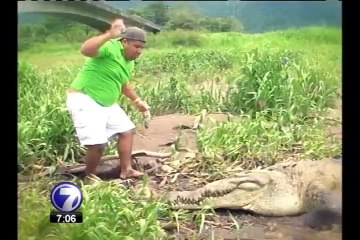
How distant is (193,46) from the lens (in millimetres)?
2994

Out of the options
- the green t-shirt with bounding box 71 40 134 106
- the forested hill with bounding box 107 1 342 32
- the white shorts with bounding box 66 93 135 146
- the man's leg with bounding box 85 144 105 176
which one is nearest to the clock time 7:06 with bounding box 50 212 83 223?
the man's leg with bounding box 85 144 105 176

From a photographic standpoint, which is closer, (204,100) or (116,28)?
(116,28)

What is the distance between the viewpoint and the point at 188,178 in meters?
2.99

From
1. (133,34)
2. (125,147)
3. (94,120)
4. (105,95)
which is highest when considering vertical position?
(133,34)

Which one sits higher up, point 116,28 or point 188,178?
point 116,28

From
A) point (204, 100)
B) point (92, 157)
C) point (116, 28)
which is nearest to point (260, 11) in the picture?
point (204, 100)

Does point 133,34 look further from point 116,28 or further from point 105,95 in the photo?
point 105,95

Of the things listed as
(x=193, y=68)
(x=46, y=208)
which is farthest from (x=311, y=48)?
(x=46, y=208)

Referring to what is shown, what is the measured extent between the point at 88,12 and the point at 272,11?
731 mm

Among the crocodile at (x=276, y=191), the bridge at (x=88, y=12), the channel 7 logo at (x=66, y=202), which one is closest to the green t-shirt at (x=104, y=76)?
the bridge at (x=88, y=12)

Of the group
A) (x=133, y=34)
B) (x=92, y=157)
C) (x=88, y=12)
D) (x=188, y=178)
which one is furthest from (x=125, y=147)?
(x=88, y=12)

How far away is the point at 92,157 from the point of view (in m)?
2.99

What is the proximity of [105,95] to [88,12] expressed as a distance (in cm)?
34

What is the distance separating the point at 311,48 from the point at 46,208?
1.25m
